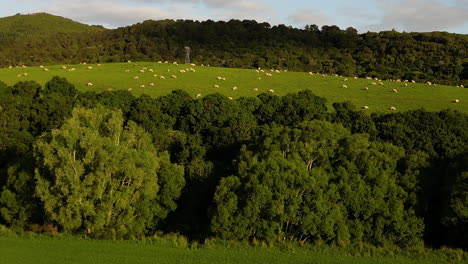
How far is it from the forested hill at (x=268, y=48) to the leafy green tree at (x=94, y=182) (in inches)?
1957

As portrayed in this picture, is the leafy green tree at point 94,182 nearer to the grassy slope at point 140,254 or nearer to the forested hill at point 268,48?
the grassy slope at point 140,254

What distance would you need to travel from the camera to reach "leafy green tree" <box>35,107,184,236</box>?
1123 inches

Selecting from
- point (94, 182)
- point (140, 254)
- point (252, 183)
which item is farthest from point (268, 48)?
point (140, 254)

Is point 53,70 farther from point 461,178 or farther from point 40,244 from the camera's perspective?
point 461,178

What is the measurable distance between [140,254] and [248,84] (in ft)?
98.5

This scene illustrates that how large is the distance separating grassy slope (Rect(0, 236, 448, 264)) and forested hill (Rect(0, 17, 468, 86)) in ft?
157

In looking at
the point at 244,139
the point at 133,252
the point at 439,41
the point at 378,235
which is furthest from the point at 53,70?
the point at 439,41

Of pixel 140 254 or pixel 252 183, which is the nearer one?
pixel 140 254

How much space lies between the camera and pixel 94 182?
28891mm

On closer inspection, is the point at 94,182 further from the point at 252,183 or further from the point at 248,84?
the point at 248,84

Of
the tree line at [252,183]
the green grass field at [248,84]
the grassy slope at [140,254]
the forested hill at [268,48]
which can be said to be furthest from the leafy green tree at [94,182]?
the forested hill at [268,48]

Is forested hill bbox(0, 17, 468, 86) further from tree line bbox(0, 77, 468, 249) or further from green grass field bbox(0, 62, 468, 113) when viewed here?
tree line bbox(0, 77, 468, 249)

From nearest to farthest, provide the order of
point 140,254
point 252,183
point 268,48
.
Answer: point 140,254, point 252,183, point 268,48

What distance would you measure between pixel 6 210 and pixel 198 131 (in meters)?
15.1
